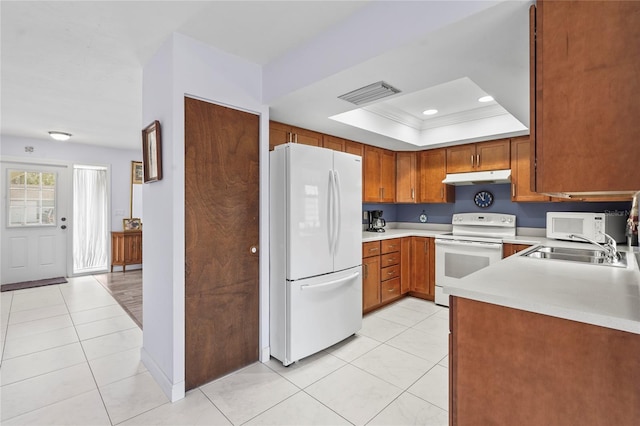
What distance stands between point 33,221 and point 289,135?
16.3 feet

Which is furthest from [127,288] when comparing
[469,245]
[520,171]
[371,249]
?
[520,171]

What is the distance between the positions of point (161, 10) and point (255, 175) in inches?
46.9

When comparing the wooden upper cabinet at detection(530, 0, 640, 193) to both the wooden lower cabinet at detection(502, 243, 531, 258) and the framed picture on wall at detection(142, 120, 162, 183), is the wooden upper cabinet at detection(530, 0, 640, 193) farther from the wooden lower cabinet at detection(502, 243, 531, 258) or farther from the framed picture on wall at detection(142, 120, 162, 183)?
the wooden lower cabinet at detection(502, 243, 531, 258)

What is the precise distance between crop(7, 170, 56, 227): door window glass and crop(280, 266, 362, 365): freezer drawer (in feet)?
17.2

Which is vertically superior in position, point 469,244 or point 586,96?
point 586,96

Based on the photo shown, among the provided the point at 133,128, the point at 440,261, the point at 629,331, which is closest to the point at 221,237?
the point at 629,331

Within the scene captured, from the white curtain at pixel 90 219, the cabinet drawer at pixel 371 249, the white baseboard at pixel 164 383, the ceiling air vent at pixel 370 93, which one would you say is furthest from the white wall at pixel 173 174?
the white curtain at pixel 90 219

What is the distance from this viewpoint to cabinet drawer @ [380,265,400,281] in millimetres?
3836

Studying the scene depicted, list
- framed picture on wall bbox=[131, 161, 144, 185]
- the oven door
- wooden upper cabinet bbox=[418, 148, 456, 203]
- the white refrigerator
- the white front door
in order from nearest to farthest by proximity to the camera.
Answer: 1. the white refrigerator
2. the oven door
3. wooden upper cabinet bbox=[418, 148, 456, 203]
4. the white front door
5. framed picture on wall bbox=[131, 161, 144, 185]

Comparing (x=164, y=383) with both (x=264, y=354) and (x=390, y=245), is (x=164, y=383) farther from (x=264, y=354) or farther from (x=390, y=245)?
(x=390, y=245)

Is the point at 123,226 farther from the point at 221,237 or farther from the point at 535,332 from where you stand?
the point at 535,332

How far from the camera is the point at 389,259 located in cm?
395

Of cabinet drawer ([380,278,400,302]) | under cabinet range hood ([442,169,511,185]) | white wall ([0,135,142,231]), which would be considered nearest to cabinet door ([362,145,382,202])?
under cabinet range hood ([442,169,511,185])

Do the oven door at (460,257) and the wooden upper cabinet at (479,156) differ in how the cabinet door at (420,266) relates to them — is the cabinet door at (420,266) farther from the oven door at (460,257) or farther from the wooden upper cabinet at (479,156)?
the wooden upper cabinet at (479,156)
